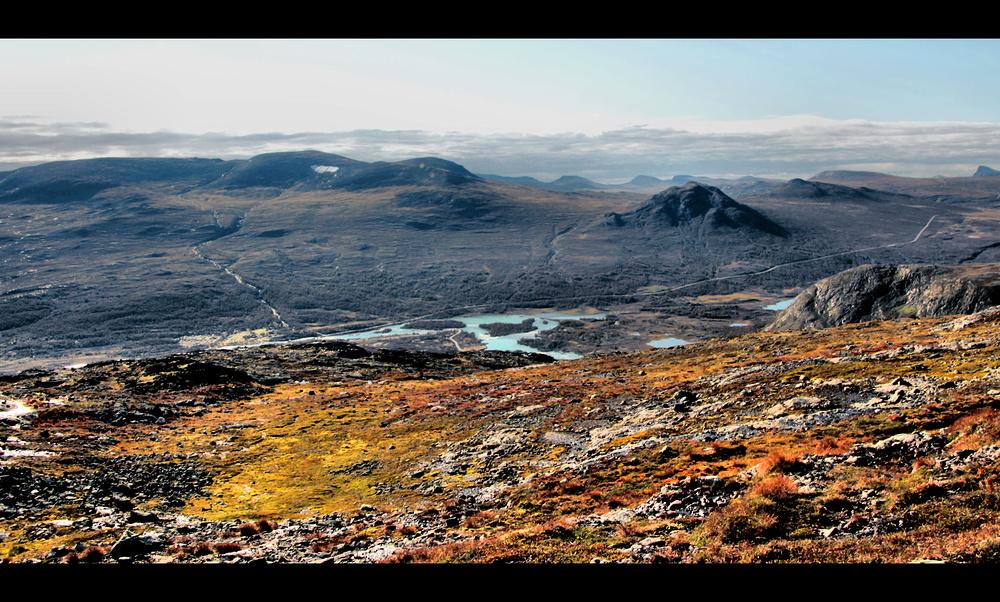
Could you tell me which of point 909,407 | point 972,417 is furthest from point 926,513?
point 909,407

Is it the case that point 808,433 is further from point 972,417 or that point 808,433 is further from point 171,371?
point 171,371

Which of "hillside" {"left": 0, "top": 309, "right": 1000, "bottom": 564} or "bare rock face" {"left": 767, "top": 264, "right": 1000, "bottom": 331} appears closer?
"hillside" {"left": 0, "top": 309, "right": 1000, "bottom": 564}

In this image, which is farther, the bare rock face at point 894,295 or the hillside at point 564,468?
the bare rock face at point 894,295

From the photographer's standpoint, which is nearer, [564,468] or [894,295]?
[564,468]

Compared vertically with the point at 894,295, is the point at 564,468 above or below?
above
